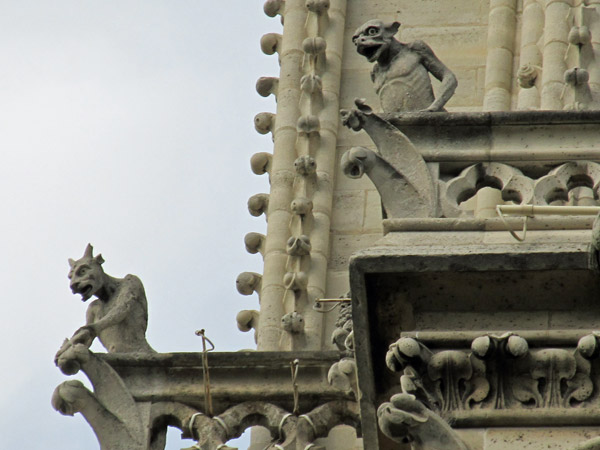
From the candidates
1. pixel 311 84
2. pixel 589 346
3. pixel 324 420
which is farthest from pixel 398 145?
pixel 311 84

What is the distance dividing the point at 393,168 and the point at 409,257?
754mm

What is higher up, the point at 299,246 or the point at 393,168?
the point at 393,168

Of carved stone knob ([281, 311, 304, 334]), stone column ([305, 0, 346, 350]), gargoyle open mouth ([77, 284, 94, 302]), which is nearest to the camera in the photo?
gargoyle open mouth ([77, 284, 94, 302])

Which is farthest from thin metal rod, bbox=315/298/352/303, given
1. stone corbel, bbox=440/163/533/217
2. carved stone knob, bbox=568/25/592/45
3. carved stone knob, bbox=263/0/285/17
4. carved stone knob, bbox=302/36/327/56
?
carved stone knob, bbox=263/0/285/17

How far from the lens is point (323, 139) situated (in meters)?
16.6

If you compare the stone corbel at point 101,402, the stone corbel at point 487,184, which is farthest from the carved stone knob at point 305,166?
the stone corbel at point 487,184

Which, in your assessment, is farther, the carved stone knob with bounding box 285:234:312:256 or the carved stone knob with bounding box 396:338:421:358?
the carved stone knob with bounding box 285:234:312:256

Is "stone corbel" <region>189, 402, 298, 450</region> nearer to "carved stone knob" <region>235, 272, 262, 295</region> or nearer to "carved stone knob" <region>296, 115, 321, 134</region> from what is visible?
"carved stone knob" <region>235, 272, 262, 295</region>

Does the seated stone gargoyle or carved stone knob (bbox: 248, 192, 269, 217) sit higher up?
carved stone knob (bbox: 248, 192, 269, 217)

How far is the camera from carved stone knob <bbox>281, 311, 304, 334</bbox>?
15242 mm

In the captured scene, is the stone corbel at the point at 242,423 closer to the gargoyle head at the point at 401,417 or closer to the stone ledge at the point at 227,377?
the stone ledge at the point at 227,377

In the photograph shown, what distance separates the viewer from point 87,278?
14.9 m

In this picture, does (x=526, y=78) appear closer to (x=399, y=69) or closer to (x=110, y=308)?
(x=399, y=69)

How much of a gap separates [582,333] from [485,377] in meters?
0.44
